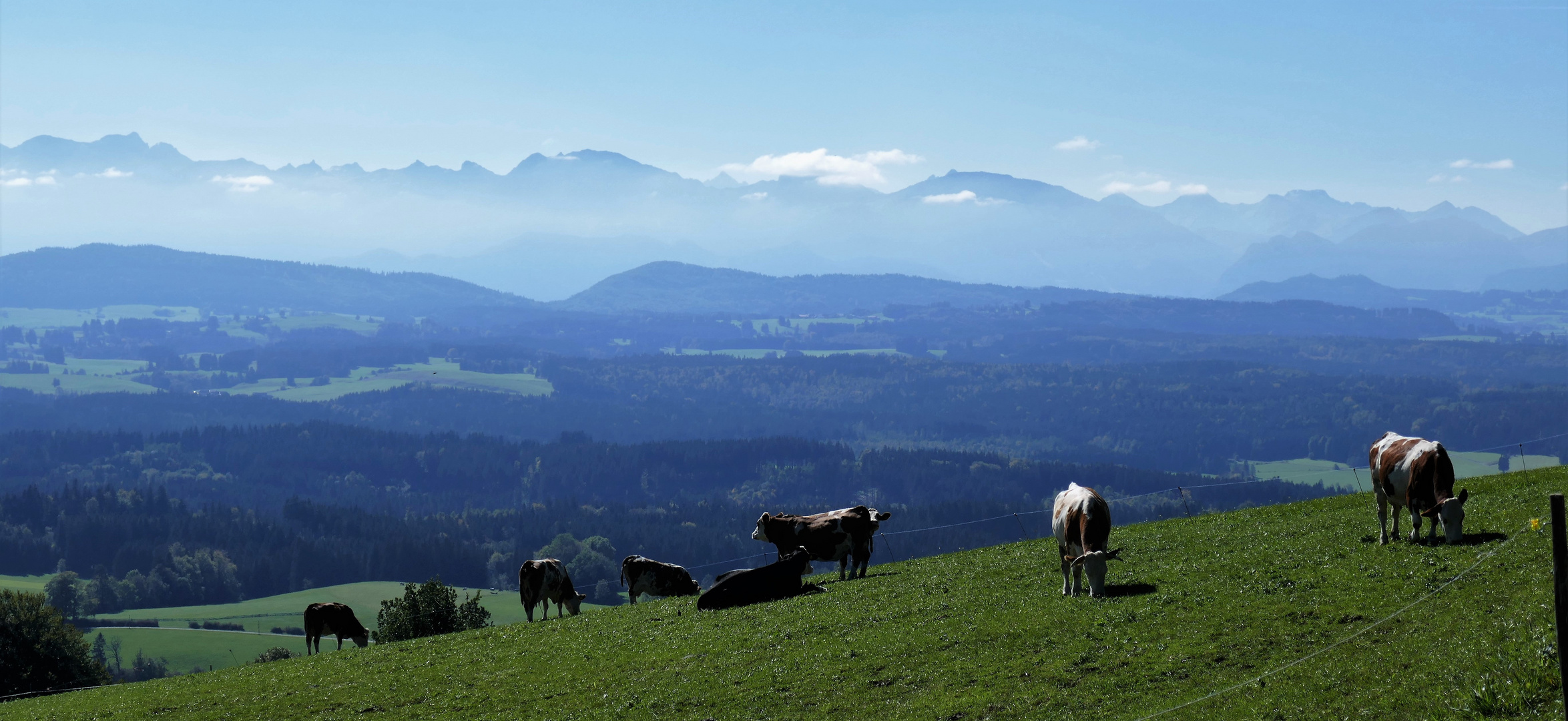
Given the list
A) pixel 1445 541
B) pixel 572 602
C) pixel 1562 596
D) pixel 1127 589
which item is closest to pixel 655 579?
pixel 572 602

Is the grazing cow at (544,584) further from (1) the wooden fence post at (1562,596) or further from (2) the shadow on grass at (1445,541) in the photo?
(1) the wooden fence post at (1562,596)

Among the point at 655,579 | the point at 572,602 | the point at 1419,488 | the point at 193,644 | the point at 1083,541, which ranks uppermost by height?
the point at 1419,488

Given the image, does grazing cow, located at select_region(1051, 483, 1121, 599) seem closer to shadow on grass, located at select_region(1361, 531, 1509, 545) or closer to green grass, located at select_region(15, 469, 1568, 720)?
green grass, located at select_region(15, 469, 1568, 720)

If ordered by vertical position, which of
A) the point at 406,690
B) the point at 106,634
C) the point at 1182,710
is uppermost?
the point at 1182,710

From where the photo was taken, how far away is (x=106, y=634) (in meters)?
192

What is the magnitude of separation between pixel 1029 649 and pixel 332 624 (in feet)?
117

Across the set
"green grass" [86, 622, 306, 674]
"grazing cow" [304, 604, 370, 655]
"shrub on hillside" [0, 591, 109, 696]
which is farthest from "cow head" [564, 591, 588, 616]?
"green grass" [86, 622, 306, 674]

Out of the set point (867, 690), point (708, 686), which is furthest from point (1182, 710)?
point (708, 686)

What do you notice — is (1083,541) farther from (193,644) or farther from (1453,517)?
(193,644)

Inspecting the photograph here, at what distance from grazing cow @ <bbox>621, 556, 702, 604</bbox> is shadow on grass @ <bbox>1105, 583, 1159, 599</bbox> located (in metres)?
24.3

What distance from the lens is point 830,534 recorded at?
38250 millimetres

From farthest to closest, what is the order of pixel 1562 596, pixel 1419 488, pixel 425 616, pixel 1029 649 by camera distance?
pixel 425 616
pixel 1419 488
pixel 1029 649
pixel 1562 596

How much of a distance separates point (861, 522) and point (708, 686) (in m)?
14.8

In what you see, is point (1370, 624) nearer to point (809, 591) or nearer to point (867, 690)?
Answer: point (867, 690)
